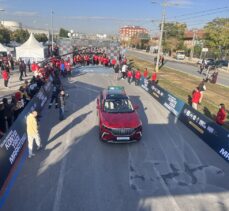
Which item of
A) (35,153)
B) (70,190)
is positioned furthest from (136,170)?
(35,153)

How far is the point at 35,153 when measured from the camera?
10.1 metres

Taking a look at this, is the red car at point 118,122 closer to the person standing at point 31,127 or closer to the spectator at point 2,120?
the person standing at point 31,127

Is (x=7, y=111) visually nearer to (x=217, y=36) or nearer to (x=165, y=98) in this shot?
(x=165, y=98)

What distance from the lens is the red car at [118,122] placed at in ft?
34.9

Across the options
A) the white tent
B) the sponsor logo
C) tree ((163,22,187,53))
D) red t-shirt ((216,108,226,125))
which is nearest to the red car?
the sponsor logo

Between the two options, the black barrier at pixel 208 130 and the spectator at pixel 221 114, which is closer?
the black barrier at pixel 208 130

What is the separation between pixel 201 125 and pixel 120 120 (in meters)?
3.97

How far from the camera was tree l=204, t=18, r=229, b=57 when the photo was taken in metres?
54.1

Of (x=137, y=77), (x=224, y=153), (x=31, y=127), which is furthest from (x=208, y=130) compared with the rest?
(x=137, y=77)

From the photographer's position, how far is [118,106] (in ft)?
39.8

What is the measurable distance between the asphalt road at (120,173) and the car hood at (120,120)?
36.5 inches

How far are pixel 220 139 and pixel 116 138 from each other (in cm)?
423

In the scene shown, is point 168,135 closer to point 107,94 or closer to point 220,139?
point 220,139

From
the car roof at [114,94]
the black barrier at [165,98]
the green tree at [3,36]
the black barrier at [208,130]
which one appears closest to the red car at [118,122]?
the car roof at [114,94]
